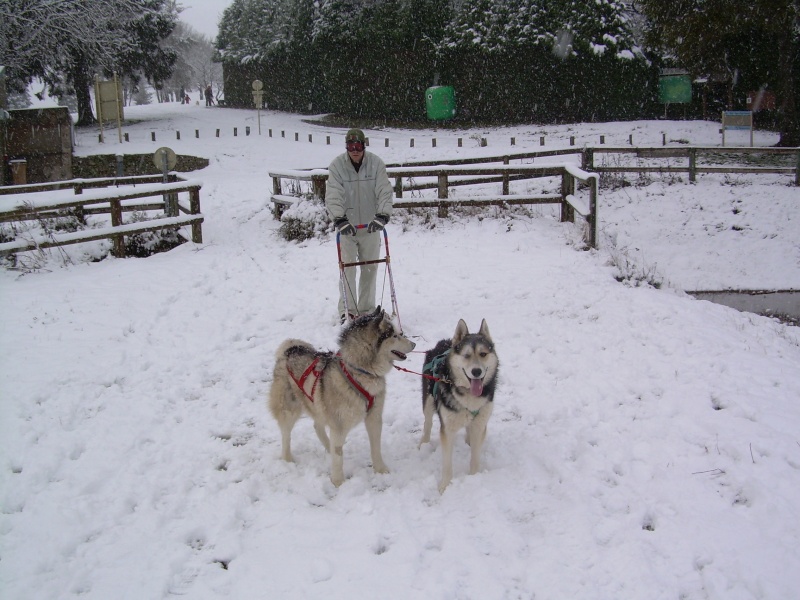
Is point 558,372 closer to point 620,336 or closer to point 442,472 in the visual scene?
point 620,336

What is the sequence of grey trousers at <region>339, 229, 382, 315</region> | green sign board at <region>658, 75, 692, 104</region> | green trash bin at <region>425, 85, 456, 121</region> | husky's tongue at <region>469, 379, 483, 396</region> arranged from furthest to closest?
green trash bin at <region>425, 85, 456, 121</region> → green sign board at <region>658, 75, 692, 104</region> → grey trousers at <region>339, 229, 382, 315</region> → husky's tongue at <region>469, 379, 483, 396</region>

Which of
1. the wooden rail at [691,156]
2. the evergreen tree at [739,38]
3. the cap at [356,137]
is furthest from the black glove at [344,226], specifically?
the evergreen tree at [739,38]

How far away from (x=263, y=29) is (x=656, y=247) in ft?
153

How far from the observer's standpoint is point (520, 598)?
3334mm

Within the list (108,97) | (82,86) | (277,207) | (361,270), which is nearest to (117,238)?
(277,207)

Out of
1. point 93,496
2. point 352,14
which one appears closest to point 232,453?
point 93,496

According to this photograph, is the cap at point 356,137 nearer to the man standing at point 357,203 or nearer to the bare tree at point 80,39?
the man standing at point 357,203

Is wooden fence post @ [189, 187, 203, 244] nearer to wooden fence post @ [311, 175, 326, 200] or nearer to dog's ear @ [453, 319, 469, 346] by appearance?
wooden fence post @ [311, 175, 326, 200]

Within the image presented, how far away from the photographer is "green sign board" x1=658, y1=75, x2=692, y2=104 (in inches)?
→ 1281

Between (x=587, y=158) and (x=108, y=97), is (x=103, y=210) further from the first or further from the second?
(x=108, y=97)

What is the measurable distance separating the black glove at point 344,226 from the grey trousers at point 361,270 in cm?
35

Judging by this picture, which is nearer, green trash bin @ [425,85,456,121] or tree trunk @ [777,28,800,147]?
tree trunk @ [777,28,800,147]

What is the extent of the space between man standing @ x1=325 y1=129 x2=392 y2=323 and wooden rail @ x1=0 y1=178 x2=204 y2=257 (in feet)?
17.9

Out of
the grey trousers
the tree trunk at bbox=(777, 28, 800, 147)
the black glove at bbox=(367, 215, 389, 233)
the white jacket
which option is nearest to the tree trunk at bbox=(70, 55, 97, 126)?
the white jacket
